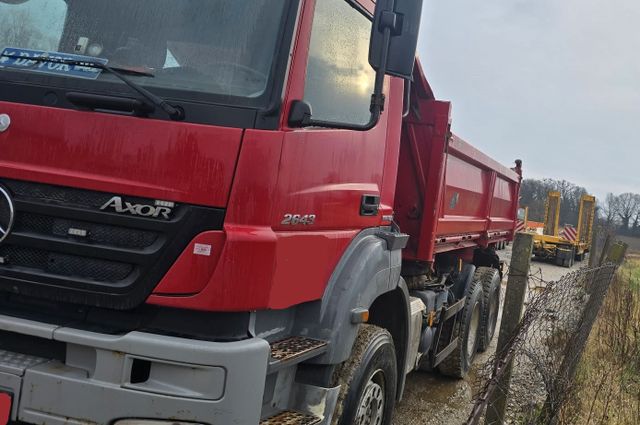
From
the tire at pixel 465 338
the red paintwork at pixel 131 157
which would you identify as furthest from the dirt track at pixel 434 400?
the red paintwork at pixel 131 157

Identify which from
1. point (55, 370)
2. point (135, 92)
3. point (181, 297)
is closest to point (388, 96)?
point (135, 92)

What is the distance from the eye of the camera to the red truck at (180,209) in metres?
2.08

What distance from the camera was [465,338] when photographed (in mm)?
5957

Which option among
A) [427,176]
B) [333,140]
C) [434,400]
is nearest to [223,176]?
[333,140]

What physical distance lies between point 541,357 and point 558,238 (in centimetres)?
2161

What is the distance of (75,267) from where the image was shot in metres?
2.23

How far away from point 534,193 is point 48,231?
52.2 metres

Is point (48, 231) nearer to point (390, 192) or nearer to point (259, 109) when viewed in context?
point (259, 109)

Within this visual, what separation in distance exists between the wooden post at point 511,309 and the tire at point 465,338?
1.64m

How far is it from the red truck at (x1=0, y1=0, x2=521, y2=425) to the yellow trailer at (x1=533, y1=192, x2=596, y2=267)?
2231 centimetres

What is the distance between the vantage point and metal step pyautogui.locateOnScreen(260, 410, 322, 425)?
245cm

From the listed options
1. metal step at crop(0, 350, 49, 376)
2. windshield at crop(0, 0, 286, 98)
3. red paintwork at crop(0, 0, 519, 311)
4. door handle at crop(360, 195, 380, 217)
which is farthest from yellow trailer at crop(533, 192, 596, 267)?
metal step at crop(0, 350, 49, 376)

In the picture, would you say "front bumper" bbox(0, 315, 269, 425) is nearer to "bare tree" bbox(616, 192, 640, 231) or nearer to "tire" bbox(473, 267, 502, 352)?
"tire" bbox(473, 267, 502, 352)

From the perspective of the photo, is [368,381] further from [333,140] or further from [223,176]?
[223,176]
